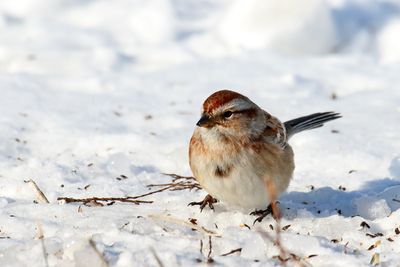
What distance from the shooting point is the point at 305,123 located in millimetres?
5652

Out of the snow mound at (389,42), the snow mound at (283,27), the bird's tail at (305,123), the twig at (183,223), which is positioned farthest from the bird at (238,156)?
the snow mound at (389,42)

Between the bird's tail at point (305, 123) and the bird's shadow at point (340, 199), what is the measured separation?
1.68 ft

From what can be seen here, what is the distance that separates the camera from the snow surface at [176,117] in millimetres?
4137

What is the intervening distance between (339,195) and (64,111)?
259 centimetres

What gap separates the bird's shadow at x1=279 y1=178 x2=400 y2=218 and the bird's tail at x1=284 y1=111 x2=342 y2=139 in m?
0.51

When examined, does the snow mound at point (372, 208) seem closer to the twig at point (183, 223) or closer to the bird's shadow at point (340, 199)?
the bird's shadow at point (340, 199)

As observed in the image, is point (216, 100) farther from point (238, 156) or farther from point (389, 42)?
point (389, 42)

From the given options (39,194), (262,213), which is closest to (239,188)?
(262,213)

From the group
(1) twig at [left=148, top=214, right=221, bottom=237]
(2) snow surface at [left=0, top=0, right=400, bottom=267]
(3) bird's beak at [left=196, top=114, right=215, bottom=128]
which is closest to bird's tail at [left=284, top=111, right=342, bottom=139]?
(2) snow surface at [left=0, top=0, right=400, bottom=267]

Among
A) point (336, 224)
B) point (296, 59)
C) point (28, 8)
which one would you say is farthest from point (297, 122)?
point (28, 8)

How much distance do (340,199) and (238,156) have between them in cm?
92

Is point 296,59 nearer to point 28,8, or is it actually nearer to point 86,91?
point 86,91

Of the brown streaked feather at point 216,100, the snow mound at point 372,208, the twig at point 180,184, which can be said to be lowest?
the twig at point 180,184

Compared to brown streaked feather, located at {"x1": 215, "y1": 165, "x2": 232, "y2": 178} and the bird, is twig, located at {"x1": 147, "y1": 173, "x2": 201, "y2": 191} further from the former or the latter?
brown streaked feather, located at {"x1": 215, "y1": 165, "x2": 232, "y2": 178}
